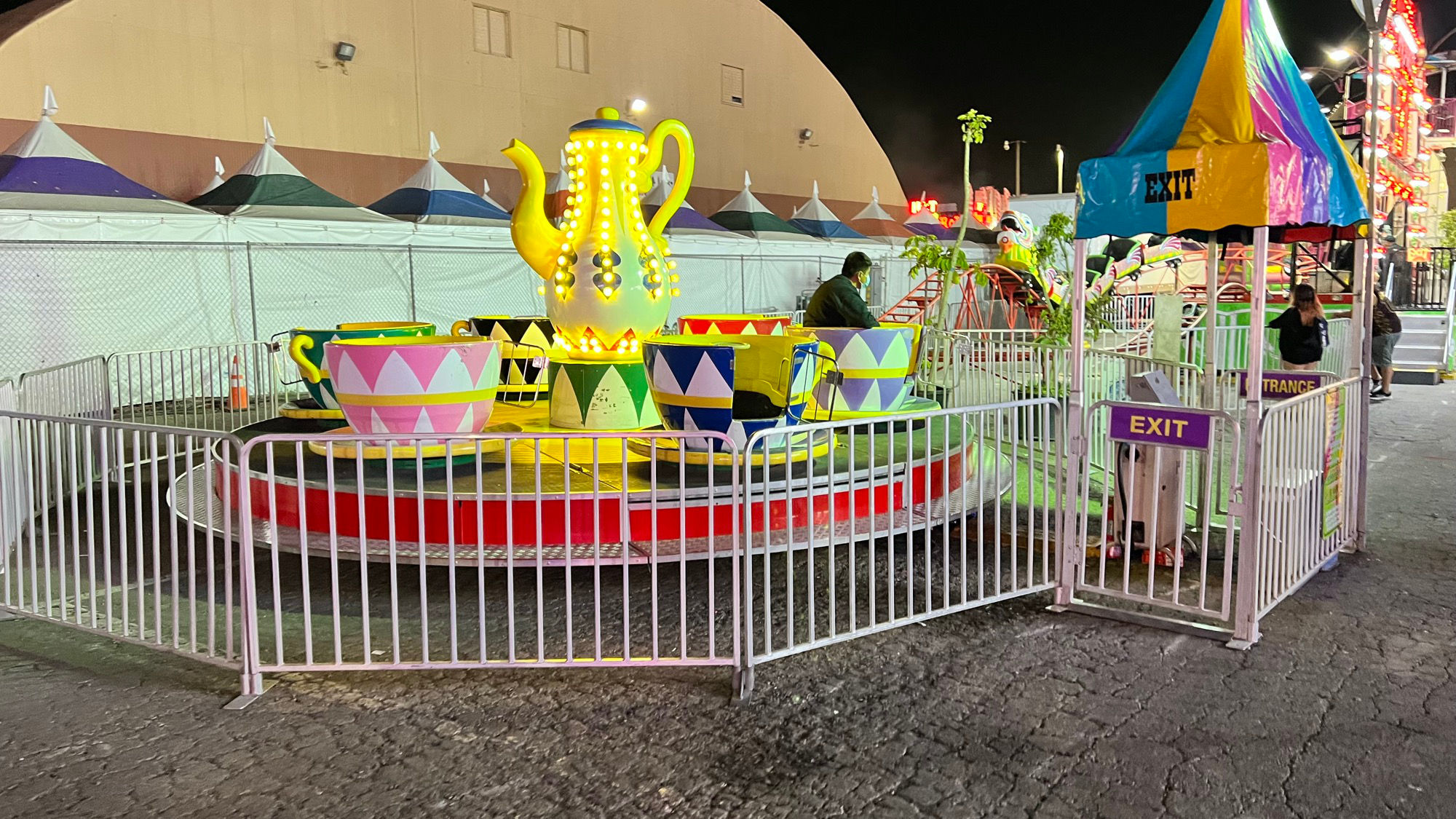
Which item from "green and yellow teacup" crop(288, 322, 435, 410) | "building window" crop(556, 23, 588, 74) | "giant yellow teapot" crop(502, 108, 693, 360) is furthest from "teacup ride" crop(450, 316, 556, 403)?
"building window" crop(556, 23, 588, 74)

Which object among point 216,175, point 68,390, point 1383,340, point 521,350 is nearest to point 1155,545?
point 521,350

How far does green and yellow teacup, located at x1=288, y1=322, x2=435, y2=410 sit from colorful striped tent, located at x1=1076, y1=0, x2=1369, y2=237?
4.69 metres

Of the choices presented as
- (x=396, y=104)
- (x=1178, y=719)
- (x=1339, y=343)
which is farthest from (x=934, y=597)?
(x=396, y=104)

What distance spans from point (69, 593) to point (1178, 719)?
530cm

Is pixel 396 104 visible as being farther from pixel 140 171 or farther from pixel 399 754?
pixel 399 754

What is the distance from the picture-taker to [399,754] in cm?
344

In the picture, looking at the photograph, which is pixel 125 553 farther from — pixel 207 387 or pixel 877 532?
pixel 207 387

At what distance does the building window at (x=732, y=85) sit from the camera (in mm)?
25766

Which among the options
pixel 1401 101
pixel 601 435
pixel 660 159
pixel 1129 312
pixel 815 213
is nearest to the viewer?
pixel 601 435

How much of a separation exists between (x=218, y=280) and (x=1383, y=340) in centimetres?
1478

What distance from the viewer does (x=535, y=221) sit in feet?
23.0

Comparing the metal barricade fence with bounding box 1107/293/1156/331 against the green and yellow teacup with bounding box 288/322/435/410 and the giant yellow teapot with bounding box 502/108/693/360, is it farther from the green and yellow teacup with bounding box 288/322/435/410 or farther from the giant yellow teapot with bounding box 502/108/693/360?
the green and yellow teacup with bounding box 288/322/435/410

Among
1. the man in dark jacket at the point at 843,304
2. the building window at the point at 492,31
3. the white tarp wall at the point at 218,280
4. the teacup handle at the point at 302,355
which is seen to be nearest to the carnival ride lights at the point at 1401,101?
the man in dark jacket at the point at 843,304

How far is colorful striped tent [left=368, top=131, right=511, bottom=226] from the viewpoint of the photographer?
1518 cm
